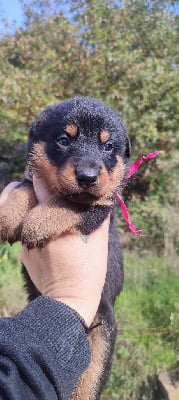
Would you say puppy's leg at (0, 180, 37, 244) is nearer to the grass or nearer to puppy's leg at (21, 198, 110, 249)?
puppy's leg at (21, 198, 110, 249)

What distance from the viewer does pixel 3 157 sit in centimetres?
762

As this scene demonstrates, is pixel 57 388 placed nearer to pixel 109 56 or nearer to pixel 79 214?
pixel 79 214

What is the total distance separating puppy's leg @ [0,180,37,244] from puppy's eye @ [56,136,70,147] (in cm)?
29

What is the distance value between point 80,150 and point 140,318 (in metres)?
2.95

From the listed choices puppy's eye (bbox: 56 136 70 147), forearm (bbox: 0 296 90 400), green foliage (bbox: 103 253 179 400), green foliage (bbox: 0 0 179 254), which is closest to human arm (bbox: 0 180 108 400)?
forearm (bbox: 0 296 90 400)

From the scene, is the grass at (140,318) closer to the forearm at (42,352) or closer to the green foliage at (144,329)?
the green foliage at (144,329)

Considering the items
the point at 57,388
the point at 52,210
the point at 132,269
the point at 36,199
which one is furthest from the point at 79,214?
the point at 132,269

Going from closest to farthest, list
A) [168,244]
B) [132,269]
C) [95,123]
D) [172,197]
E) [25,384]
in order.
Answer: [25,384]
[95,123]
[132,269]
[168,244]
[172,197]

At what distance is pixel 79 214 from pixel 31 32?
6.50m

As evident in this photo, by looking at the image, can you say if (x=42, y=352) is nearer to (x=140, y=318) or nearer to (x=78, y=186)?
(x=78, y=186)

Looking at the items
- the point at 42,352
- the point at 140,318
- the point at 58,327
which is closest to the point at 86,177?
the point at 58,327

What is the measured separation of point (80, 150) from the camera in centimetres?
228

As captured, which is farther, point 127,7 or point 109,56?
point 127,7

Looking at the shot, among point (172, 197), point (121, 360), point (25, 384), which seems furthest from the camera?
point (172, 197)
